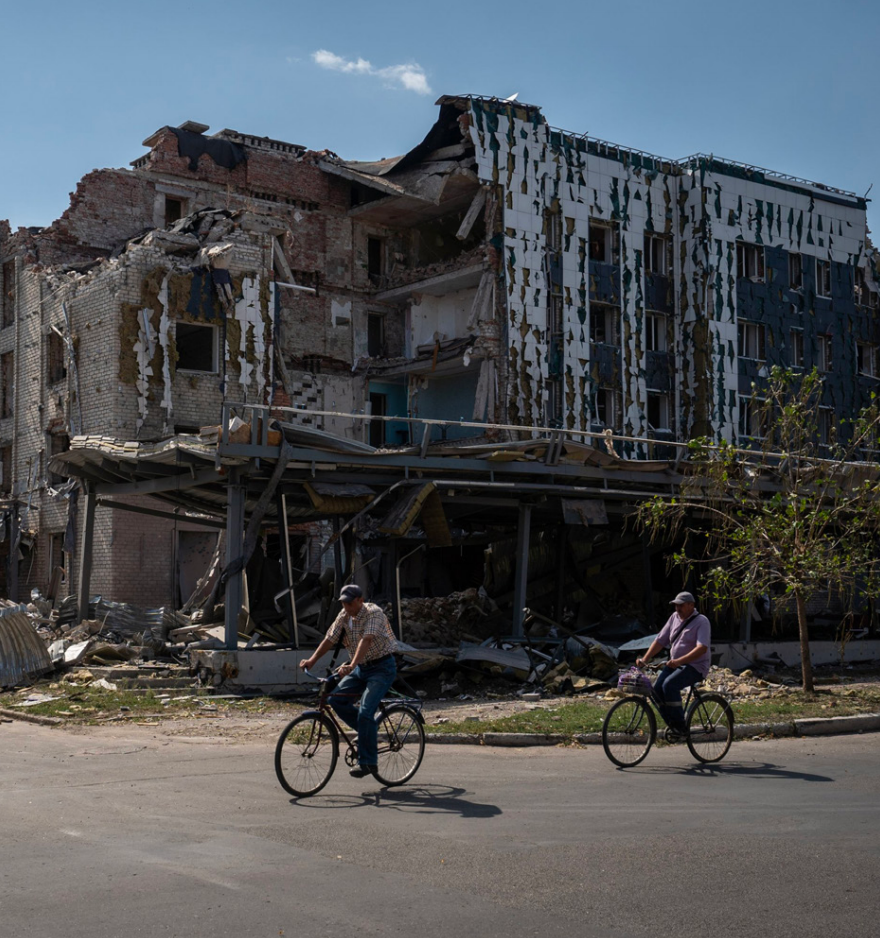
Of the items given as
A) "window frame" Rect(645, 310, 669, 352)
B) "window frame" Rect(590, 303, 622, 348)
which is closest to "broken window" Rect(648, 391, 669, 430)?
"window frame" Rect(645, 310, 669, 352)

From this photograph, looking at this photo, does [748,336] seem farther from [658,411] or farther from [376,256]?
[376,256]

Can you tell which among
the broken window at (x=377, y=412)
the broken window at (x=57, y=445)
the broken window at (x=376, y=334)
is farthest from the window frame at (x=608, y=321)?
the broken window at (x=57, y=445)

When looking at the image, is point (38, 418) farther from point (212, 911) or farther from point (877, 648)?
point (212, 911)

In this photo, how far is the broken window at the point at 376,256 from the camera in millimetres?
43094

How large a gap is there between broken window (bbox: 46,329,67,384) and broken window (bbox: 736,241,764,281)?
24762 millimetres

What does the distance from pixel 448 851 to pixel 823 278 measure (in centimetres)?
4331

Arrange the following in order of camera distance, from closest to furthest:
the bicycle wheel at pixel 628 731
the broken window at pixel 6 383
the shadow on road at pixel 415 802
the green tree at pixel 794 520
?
1. the shadow on road at pixel 415 802
2. the bicycle wheel at pixel 628 731
3. the green tree at pixel 794 520
4. the broken window at pixel 6 383

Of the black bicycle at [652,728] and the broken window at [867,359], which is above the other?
the broken window at [867,359]

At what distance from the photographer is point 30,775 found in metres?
11.1

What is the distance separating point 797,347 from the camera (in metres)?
46.1

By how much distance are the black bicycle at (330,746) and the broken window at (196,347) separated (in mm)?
23750

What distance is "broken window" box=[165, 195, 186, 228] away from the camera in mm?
38281

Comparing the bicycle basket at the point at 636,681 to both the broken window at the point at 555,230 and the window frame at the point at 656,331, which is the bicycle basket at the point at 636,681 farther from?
the window frame at the point at 656,331

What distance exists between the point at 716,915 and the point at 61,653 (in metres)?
16.8
